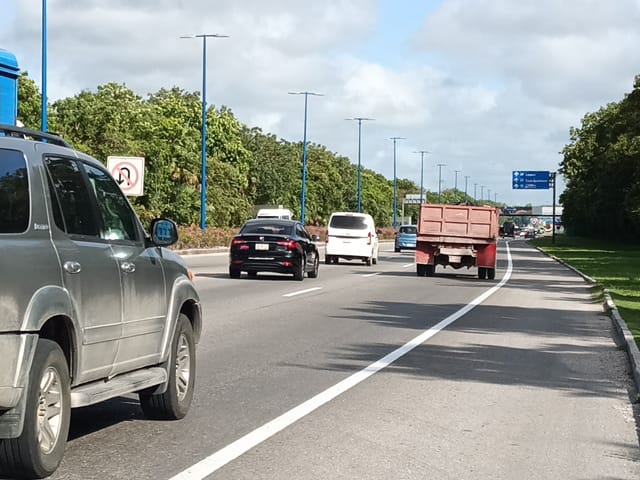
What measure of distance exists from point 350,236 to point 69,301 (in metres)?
34.6

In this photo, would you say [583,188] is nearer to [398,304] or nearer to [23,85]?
[23,85]

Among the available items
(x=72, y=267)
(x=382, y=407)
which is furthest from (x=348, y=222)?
(x=72, y=267)

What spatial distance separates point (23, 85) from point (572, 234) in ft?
308

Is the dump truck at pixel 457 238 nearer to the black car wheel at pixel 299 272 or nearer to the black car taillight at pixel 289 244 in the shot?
the black car wheel at pixel 299 272

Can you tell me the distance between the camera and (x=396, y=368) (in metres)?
11.8

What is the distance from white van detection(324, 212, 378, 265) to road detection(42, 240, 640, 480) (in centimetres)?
2192

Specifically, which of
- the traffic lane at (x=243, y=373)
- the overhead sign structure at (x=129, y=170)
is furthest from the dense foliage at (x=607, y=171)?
the traffic lane at (x=243, y=373)

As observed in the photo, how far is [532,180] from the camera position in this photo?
11531 centimetres

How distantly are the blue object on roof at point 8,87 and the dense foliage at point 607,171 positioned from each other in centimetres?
5542

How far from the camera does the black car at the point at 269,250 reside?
27844 mm

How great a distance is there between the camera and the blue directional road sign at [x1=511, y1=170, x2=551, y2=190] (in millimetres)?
114438

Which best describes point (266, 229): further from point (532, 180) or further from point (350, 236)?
point (532, 180)

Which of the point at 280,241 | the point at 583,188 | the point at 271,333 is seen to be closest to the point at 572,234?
the point at 583,188

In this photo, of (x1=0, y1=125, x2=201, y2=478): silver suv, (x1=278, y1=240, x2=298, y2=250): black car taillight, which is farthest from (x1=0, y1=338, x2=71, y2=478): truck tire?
(x1=278, y1=240, x2=298, y2=250): black car taillight
